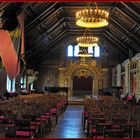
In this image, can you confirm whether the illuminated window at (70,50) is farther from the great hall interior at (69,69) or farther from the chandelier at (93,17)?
the chandelier at (93,17)

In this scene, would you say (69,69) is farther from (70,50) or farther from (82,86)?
(82,86)

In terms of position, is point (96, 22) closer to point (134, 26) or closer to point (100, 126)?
point (100, 126)

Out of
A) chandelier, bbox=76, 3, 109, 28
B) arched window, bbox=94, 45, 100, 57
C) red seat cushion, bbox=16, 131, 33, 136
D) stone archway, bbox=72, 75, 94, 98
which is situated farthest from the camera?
stone archway, bbox=72, 75, 94, 98

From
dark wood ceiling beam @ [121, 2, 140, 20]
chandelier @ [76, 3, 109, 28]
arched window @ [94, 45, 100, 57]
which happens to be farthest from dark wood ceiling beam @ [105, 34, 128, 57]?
chandelier @ [76, 3, 109, 28]

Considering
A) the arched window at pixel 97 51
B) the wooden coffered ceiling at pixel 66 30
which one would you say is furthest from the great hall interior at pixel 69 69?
the arched window at pixel 97 51

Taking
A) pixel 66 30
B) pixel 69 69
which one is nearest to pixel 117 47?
pixel 69 69

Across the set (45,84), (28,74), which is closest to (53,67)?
(45,84)

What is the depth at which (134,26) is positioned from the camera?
26578 mm

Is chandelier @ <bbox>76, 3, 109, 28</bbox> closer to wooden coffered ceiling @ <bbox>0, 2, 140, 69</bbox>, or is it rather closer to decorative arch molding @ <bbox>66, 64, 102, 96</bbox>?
wooden coffered ceiling @ <bbox>0, 2, 140, 69</bbox>

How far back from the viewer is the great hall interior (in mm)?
10424

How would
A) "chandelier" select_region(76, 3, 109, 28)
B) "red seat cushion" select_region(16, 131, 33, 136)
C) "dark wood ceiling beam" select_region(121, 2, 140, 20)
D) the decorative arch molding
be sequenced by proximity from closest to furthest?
"red seat cushion" select_region(16, 131, 33, 136) < "chandelier" select_region(76, 3, 109, 28) < "dark wood ceiling beam" select_region(121, 2, 140, 20) < the decorative arch molding

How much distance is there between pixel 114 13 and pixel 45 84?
16.0m

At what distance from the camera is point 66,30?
122 ft

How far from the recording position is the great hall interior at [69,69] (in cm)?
1042
